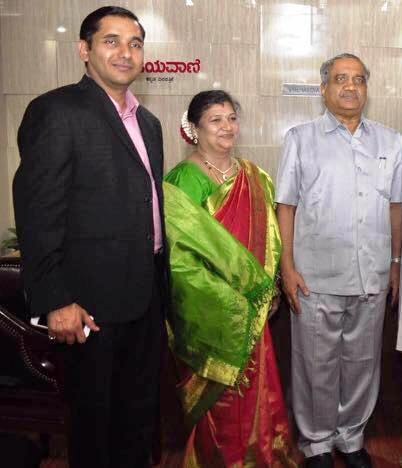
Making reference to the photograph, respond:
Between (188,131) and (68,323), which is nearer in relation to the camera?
(68,323)

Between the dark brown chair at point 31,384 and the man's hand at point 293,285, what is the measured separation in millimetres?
862

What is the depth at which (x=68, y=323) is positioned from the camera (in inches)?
58.7

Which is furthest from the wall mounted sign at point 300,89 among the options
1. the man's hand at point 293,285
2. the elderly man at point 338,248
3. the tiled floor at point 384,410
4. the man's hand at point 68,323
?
the man's hand at point 68,323

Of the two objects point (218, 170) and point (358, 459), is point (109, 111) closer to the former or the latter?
point (218, 170)

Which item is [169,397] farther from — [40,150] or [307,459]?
Answer: [40,150]

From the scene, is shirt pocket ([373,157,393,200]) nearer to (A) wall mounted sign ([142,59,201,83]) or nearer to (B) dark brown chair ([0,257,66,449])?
(B) dark brown chair ([0,257,66,449])

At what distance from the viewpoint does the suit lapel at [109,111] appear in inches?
62.1

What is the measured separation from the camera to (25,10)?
3570mm

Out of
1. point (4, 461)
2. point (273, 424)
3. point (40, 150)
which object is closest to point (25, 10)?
point (40, 150)

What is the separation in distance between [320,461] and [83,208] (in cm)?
138

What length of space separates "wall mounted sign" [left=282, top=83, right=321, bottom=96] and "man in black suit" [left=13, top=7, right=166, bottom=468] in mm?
2033

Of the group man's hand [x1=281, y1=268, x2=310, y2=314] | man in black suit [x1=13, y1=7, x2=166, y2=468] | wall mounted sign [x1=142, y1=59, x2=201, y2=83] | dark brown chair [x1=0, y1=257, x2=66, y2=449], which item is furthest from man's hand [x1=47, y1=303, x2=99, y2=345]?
wall mounted sign [x1=142, y1=59, x2=201, y2=83]

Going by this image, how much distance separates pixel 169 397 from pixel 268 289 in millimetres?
948

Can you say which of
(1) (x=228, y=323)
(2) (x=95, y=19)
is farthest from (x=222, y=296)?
(2) (x=95, y=19)
